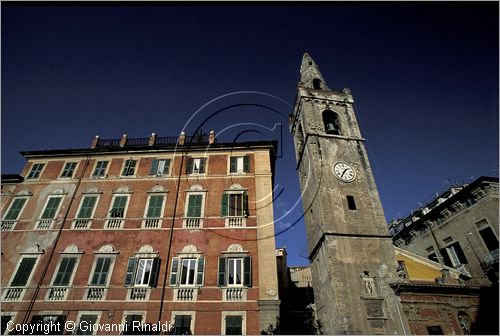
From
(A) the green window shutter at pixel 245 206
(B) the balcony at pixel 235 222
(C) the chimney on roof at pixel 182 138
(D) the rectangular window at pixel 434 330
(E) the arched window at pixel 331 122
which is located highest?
(E) the arched window at pixel 331 122

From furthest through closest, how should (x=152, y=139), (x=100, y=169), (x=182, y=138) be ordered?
(x=152, y=139)
(x=182, y=138)
(x=100, y=169)

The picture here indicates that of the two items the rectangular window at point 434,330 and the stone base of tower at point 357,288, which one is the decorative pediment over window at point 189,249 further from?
the rectangular window at point 434,330

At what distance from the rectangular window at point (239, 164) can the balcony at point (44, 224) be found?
12.5m

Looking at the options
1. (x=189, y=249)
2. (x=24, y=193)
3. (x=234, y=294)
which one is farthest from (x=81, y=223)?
(x=234, y=294)

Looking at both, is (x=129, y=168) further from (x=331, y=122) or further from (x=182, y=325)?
(x=331, y=122)

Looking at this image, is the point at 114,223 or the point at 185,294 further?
the point at 114,223

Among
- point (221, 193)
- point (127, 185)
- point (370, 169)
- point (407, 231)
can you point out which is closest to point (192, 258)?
point (221, 193)

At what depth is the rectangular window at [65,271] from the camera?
17422 millimetres

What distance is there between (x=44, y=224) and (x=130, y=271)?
7.39m

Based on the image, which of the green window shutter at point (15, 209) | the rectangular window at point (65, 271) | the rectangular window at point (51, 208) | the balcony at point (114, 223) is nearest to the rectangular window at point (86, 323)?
the rectangular window at point (65, 271)

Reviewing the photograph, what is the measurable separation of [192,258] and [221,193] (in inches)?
185

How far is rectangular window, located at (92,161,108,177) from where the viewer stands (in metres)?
22.4

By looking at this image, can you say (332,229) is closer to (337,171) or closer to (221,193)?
(337,171)

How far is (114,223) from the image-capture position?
1959 cm
